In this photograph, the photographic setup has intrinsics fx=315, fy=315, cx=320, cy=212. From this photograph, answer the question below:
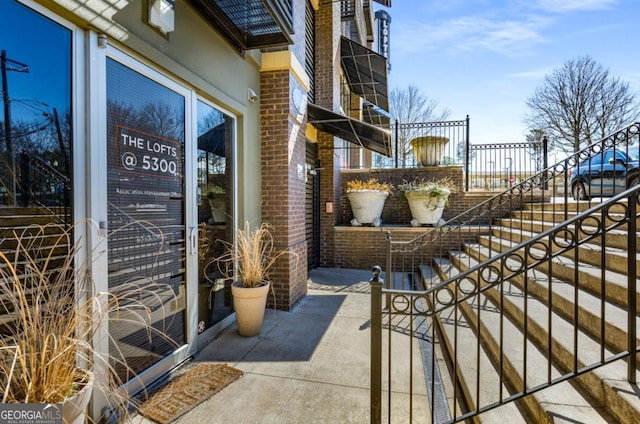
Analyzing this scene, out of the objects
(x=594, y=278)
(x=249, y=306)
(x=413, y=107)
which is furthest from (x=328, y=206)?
(x=413, y=107)

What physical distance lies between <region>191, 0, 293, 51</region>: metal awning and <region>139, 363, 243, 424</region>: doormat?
324 cm

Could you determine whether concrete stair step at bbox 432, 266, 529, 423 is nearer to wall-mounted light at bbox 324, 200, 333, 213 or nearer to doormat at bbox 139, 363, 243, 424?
doormat at bbox 139, 363, 243, 424

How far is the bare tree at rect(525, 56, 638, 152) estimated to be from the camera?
40.0ft

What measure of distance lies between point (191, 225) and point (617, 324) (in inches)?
128

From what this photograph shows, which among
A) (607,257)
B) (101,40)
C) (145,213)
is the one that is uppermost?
(101,40)

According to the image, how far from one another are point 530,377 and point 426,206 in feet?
16.1

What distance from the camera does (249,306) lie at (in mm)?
3305

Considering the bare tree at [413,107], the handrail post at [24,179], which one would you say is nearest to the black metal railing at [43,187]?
the handrail post at [24,179]

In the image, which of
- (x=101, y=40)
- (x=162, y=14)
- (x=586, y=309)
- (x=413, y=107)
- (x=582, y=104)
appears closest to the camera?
(x=101, y=40)

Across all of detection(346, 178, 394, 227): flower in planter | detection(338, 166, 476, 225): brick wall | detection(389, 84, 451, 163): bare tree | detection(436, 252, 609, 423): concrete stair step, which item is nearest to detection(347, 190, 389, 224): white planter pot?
detection(346, 178, 394, 227): flower in planter

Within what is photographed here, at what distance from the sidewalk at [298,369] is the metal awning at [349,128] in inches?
116

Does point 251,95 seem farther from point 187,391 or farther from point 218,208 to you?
point 187,391

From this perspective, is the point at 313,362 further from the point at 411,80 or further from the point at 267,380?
the point at 411,80

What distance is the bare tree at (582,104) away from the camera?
12.2m
